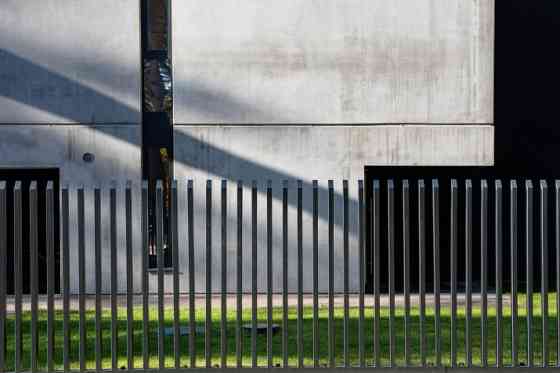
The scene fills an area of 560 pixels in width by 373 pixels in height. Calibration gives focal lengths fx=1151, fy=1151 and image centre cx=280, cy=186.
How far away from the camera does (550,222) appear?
17.8m

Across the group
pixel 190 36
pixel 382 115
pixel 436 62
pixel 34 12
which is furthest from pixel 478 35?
pixel 34 12

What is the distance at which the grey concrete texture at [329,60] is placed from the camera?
16328mm

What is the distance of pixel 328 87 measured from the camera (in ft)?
53.8

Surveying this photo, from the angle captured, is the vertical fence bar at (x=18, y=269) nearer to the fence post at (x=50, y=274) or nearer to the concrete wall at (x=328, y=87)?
the fence post at (x=50, y=274)

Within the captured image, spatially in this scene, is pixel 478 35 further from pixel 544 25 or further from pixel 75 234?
pixel 75 234

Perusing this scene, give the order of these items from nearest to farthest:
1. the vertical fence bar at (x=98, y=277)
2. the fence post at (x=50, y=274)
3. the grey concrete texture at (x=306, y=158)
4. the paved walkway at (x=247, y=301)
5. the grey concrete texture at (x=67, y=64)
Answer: the vertical fence bar at (x=98, y=277)
the fence post at (x=50, y=274)
the paved walkway at (x=247, y=301)
the grey concrete texture at (x=306, y=158)
the grey concrete texture at (x=67, y=64)

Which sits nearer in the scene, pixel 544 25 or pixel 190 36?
pixel 190 36

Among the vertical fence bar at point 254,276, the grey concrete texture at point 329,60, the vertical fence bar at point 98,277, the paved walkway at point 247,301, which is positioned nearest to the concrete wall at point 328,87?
the grey concrete texture at point 329,60

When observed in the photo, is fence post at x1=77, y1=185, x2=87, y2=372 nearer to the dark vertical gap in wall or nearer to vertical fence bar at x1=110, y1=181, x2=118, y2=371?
vertical fence bar at x1=110, y1=181, x2=118, y2=371

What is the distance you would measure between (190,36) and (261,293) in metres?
3.80

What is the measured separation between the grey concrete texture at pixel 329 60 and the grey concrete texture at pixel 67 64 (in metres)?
0.75

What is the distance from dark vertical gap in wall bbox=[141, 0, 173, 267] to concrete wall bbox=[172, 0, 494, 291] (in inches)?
21.2

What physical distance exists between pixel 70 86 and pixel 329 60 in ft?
12.1

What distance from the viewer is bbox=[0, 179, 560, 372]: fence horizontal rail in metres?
8.37
